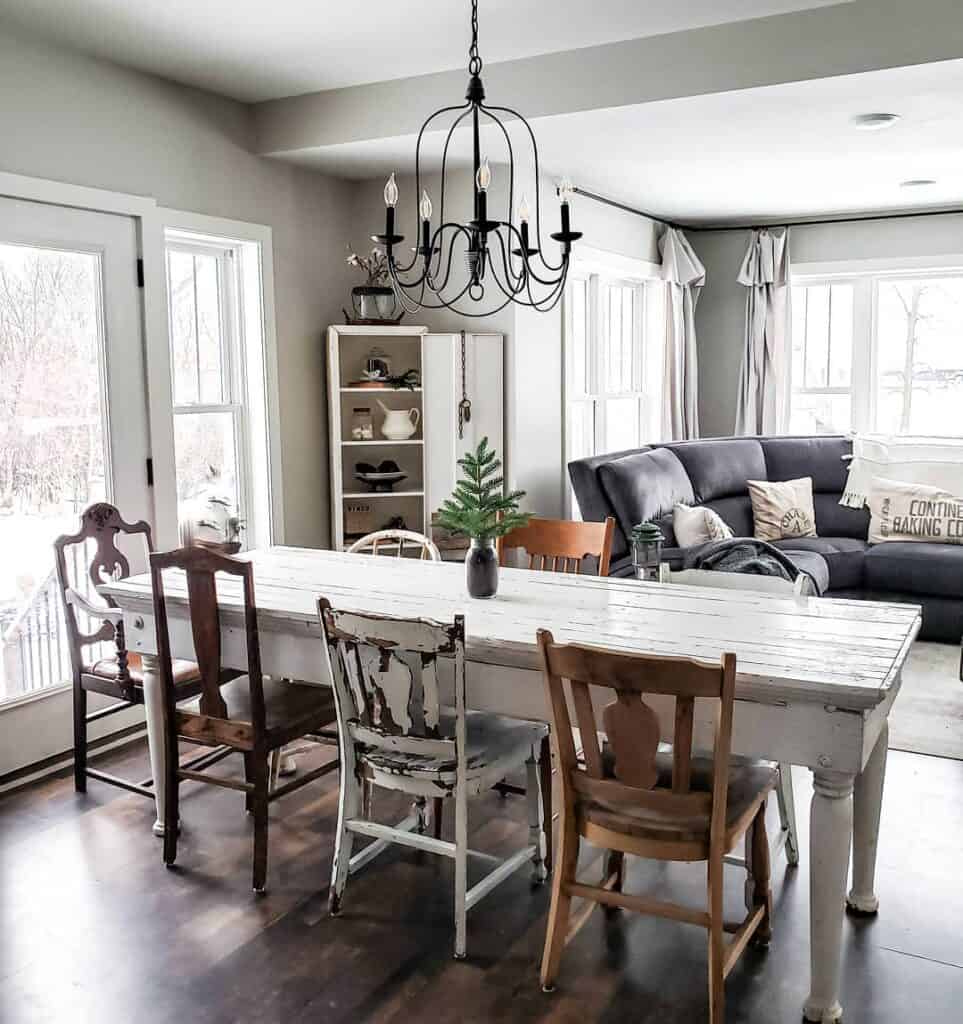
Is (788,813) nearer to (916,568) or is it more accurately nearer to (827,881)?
(827,881)

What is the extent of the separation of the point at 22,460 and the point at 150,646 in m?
1.00

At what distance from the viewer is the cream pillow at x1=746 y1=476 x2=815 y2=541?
571 centimetres

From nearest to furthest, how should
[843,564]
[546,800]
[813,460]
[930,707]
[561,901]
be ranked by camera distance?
[561,901]
[546,800]
[930,707]
[843,564]
[813,460]

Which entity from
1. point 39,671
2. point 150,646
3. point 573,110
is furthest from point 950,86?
point 39,671

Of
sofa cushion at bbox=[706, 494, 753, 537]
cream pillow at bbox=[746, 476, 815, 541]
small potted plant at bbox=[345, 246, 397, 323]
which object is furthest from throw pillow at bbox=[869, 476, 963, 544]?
small potted plant at bbox=[345, 246, 397, 323]

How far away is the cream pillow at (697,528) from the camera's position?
5.02 meters

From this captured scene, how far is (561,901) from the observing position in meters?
2.23

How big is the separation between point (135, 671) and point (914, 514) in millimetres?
4125

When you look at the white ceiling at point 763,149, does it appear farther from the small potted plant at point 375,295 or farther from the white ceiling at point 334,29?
the small potted plant at point 375,295

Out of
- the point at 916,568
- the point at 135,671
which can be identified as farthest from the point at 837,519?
the point at 135,671

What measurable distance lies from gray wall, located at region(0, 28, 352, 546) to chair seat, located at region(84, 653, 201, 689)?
53.7 inches

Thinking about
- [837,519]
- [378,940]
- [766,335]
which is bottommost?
[378,940]

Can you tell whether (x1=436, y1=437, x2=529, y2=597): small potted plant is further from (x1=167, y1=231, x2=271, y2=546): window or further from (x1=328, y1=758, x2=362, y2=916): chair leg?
(x1=167, y1=231, x2=271, y2=546): window

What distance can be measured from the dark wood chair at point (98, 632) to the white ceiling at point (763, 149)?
1854 mm
